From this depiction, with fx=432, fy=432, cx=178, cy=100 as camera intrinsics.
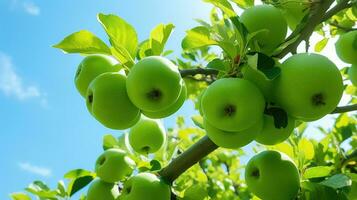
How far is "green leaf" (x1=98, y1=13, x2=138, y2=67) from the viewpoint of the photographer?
5.21 ft

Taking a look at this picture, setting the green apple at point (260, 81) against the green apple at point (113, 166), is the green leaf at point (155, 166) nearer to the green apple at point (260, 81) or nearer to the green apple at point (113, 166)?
the green apple at point (113, 166)

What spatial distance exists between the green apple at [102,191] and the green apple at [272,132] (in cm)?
73

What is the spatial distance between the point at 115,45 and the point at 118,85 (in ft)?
0.57

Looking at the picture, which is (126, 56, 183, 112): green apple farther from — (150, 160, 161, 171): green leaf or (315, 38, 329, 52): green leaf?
(315, 38, 329, 52): green leaf

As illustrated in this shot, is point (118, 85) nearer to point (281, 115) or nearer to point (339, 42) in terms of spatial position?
point (281, 115)

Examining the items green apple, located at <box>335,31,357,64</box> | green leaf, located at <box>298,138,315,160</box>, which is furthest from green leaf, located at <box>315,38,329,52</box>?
green leaf, located at <box>298,138,315,160</box>

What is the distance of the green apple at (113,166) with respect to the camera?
1.90 meters

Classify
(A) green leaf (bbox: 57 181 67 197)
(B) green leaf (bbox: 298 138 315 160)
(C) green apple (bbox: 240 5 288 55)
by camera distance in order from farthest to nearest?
(A) green leaf (bbox: 57 181 67 197), (B) green leaf (bbox: 298 138 315 160), (C) green apple (bbox: 240 5 288 55)

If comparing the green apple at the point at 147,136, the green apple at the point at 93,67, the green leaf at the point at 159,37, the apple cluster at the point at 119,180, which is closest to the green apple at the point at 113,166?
the apple cluster at the point at 119,180

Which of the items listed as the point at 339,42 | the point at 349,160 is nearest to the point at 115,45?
the point at 339,42

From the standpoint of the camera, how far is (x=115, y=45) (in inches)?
62.4

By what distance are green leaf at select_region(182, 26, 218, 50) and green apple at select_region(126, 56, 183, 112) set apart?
15 cm

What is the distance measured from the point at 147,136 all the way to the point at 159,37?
570 mm

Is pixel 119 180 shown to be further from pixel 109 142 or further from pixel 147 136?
pixel 109 142
